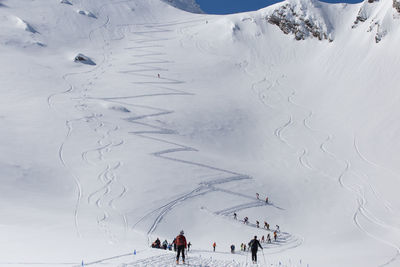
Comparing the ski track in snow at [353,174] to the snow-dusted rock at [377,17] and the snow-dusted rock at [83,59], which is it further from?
the snow-dusted rock at [83,59]

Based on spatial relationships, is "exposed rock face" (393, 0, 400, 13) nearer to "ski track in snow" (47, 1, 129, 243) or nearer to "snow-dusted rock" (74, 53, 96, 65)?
"ski track in snow" (47, 1, 129, 243)

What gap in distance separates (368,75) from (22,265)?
57582 millimetres

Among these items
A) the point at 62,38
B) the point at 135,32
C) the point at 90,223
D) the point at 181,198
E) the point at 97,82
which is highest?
the point at 135,32

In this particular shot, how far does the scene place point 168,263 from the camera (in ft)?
46.1

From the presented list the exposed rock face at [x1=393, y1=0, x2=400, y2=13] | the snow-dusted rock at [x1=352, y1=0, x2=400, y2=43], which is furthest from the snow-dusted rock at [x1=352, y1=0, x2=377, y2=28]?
the exposed rock face at [x1=393, y1=0, x2=400, y2=13]

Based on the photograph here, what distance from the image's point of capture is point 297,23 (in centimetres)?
7894

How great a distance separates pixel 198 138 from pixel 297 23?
44.7 metres

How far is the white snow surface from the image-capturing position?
82.5 ft

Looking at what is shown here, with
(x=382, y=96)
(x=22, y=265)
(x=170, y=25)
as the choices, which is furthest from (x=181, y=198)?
(x=170, y=25)

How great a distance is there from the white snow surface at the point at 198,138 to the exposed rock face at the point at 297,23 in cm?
140

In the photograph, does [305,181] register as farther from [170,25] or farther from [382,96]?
[170,25]

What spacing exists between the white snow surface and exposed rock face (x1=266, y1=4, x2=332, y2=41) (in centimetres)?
140

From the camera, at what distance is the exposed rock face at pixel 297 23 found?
76.3 m

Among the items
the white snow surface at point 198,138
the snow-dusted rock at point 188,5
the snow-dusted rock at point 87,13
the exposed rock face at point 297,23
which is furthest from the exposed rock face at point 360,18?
the snow-dusted rock at point 188,5
